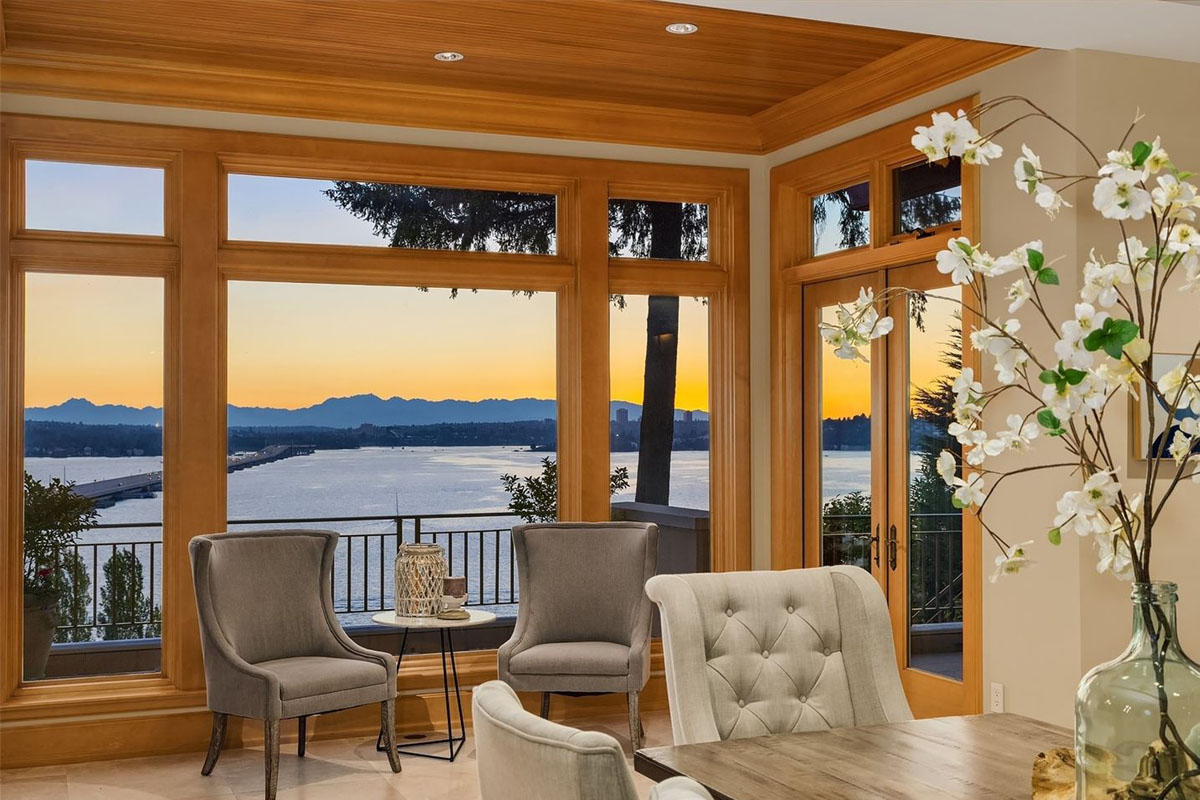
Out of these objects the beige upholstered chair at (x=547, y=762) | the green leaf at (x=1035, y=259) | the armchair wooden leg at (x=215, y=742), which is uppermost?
the green leaf at (x=1035, y=259)

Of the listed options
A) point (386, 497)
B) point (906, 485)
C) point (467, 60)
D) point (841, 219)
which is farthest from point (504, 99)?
point (906, 485)

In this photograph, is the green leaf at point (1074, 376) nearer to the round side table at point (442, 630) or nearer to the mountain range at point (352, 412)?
the round side table at point (442, 630)

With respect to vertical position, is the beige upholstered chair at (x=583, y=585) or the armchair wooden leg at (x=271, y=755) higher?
the beige upholstered chair at (x=583, y=585)

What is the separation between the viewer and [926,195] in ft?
17.5

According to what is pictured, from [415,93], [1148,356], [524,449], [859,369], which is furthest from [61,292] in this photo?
[1148,356]

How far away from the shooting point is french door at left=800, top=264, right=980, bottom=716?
5133 mm

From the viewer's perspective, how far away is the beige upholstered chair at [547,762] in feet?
4.36

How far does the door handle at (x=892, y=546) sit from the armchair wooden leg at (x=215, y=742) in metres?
3.00

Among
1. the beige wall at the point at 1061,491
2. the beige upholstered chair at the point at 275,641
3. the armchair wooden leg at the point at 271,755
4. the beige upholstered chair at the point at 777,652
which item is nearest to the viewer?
the beige upholstered chair at the point at 777,652

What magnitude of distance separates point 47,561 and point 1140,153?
5.04 metres

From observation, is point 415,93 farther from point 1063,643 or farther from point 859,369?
point 1063,643

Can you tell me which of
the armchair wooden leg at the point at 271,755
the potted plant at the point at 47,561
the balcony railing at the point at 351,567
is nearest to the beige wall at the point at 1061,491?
the balcony railing at the point at 351,567

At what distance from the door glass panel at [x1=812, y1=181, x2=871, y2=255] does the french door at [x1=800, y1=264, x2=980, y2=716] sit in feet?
0.64

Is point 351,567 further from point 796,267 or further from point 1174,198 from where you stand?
point 1174,198
